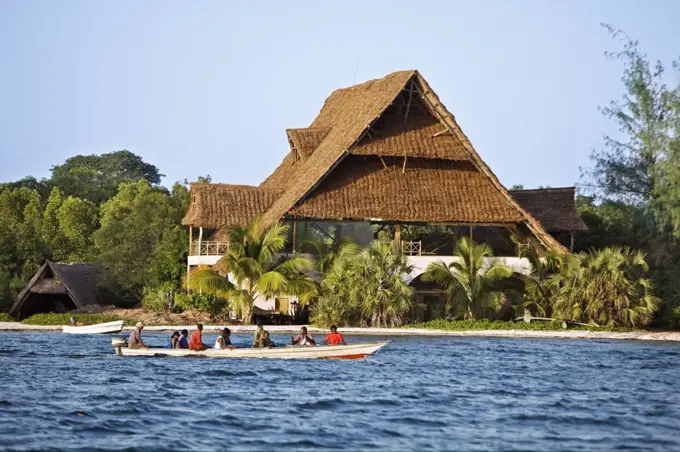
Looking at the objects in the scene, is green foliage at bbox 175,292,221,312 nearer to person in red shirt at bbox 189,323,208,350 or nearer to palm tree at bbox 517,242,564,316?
palm tree at bbox 517,242,564,316

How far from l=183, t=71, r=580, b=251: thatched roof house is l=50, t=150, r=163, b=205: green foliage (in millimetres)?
42585

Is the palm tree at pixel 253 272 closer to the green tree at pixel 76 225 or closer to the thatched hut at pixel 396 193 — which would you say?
the thatched hut at pixel 396 193

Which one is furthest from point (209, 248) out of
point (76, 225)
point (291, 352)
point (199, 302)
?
point (76, 225)

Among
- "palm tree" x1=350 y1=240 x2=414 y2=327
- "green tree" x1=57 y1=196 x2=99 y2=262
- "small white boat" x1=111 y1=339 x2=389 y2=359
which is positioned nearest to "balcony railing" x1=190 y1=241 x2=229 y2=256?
"palm tree" x1=350 y1=240 x2=414 y2=327

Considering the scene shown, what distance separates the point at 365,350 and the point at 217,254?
17056 mm

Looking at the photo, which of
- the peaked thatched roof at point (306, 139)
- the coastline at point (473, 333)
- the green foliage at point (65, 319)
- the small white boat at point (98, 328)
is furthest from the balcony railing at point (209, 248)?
the peaked thatched roof at point (306, 139)

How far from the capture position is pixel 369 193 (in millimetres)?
46062

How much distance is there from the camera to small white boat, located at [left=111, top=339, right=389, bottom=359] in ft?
99.2

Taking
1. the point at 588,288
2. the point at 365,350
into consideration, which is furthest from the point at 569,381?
the point at 588,288

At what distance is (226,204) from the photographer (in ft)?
156

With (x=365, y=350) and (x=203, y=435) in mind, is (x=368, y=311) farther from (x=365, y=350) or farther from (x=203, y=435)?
(x=203, y=435)

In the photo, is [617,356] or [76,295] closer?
[617,356]

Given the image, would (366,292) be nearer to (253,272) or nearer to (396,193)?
(253,272)

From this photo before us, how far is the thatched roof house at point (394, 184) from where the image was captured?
4534 centimetres
